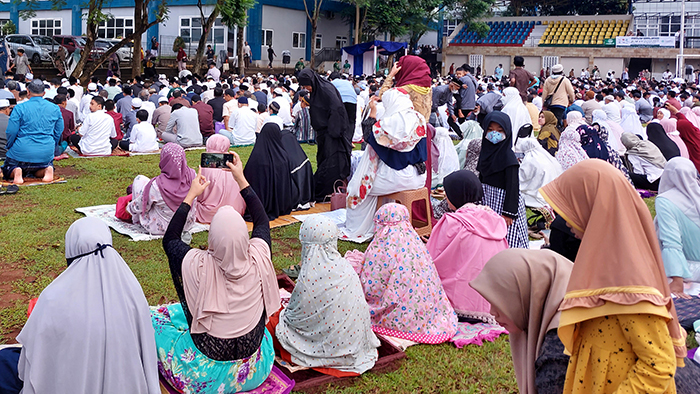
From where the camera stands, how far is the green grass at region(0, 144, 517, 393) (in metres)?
3.40

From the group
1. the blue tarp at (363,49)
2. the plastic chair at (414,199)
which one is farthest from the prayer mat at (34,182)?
the blue tarp at (363,49)

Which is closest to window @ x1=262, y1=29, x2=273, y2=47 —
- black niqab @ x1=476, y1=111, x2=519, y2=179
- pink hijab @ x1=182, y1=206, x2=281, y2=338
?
black niqab @ x1=476, y1=111, x2=519, y2=179

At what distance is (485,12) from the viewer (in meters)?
31.6

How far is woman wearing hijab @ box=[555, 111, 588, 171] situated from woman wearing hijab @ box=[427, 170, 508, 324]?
3549 mm

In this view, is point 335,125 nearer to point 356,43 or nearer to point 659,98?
point 659,98

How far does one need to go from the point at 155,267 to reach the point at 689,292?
378 centimetres

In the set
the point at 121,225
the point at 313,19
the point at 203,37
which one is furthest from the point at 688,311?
the point at 313,19

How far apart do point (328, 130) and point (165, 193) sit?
6.67 ft

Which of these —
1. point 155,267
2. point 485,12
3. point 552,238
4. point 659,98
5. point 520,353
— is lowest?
point 155,267

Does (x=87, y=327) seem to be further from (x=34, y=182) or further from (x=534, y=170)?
(x=34, y=182)

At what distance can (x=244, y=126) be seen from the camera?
10852 millimetres

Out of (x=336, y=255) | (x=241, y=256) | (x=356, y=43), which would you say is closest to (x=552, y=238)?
(x=336, y=255)

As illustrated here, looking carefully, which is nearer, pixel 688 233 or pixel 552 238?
pixel 552 238

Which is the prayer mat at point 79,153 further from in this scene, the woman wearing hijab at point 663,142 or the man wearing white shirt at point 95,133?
the woman wearing hijab at point 663,142
